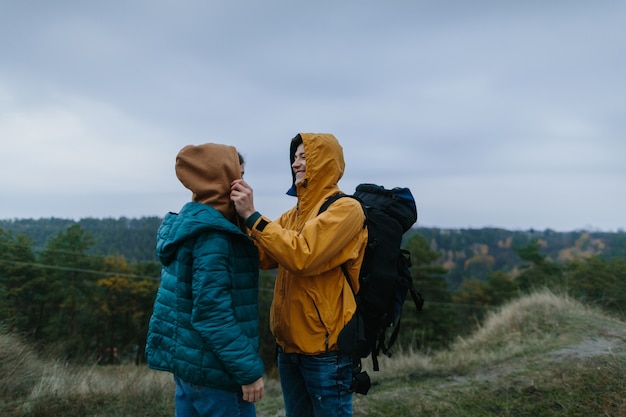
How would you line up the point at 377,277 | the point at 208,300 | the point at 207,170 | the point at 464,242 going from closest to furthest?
the point at 208,300 < the point at 207,170 < the point at 377,277 < the point at 464,242

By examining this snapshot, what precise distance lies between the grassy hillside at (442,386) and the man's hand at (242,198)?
261cm

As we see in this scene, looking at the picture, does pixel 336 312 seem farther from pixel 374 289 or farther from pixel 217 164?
pixel 217 164

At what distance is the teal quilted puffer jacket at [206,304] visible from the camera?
6.05 feet

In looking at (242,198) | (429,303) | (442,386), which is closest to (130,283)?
(429,303)

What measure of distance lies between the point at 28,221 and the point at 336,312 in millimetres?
11458

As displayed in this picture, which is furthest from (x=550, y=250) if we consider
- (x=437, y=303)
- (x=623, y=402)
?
(x=623, y=402)

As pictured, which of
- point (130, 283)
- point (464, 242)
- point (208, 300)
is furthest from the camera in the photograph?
point (464, 242)

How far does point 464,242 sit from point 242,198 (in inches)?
2749

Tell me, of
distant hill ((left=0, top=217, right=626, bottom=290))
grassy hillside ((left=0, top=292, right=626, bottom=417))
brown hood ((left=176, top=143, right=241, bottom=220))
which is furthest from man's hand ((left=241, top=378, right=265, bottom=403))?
distant hill ((left=0, top=217, right=626, bottom=290))

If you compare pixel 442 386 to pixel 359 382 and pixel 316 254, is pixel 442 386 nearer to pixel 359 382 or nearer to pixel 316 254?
pixel 359 382

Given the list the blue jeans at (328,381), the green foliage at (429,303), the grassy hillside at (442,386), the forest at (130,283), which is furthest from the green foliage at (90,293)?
the green foliage at (429,303)

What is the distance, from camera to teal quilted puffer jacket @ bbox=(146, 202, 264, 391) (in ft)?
6.05

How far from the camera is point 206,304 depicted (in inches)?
72.0

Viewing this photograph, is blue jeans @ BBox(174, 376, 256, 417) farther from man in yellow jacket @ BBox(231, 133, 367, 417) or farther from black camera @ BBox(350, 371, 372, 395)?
black camera @ BBox(350, 371, 372, 395)
